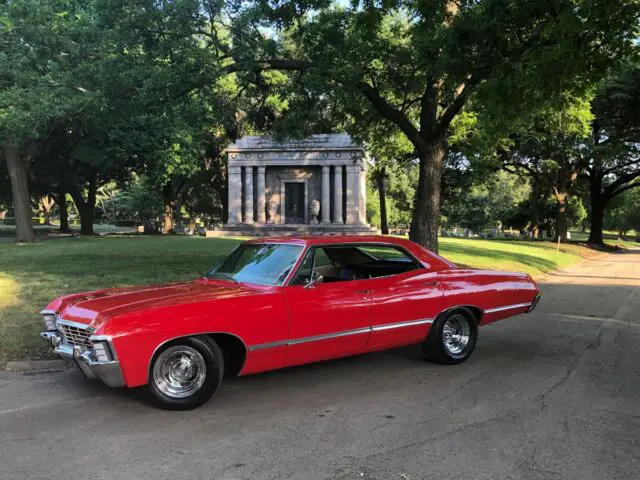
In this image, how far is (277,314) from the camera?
502 centimetres

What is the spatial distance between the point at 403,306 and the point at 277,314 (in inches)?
62.5

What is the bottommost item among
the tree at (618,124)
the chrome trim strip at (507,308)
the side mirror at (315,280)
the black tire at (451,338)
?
the black tire at (451,338)

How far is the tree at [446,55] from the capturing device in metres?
8.63

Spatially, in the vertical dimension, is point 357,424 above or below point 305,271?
below

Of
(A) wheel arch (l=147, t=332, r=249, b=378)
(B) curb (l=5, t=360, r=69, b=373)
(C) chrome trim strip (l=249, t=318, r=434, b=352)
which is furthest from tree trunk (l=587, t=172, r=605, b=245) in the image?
(B) curb (l=5, t=360, r=69, b=373)

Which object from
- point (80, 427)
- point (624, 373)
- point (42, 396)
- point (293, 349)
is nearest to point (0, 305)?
point (42, 396)

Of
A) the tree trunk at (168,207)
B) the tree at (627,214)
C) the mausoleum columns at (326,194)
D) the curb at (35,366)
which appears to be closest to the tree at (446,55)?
the curb at (35,366)

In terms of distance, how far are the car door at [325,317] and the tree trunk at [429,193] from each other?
816 centimetres

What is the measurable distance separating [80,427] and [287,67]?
10565mm

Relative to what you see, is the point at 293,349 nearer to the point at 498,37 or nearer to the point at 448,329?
the point at 448,329

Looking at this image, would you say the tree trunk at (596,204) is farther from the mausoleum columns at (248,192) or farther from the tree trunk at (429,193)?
the tree trunk at (429,193)

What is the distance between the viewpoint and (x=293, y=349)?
513 centimetres

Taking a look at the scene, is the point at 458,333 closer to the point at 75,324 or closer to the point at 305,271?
the point at 305,271

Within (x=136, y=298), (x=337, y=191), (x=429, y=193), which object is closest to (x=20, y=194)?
(x=337, y=191)
